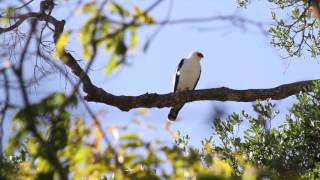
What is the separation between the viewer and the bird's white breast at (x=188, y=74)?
9.05 metres

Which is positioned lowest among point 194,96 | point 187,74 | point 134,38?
point 134,38

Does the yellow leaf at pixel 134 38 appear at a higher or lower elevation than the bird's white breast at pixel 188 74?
lower

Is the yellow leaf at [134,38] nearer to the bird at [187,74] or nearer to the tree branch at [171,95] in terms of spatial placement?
the tree branch at [171,95]

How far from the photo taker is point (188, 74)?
9195 millimetres

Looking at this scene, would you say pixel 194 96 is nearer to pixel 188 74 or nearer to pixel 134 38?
pixel 188 74

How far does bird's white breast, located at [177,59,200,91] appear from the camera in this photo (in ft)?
29.7

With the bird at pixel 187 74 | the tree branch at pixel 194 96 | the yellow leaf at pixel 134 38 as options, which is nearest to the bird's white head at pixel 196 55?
the bird at pixel 187 74

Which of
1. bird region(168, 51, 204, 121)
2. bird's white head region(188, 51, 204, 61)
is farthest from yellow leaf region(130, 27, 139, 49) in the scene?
bird's white head region(188, 51, 204, 61)

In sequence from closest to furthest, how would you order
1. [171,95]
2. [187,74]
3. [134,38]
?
[134,38], [171,95], [187,74]

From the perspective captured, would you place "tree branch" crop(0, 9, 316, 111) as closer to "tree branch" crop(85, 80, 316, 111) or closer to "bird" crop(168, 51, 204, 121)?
"tree branch" crop(85, 80, 316, 111)

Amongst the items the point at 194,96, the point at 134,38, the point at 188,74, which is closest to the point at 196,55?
the point at 188,74

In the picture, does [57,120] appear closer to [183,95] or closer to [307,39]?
[183,95]

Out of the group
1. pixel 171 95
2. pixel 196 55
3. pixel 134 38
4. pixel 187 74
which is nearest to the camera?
pixel 134 38

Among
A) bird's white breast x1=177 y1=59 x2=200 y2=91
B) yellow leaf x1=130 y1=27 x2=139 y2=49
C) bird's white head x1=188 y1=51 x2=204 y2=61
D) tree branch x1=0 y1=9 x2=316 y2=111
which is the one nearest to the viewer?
yellow leaf x1=130 y1=27 x2=139 y2=49
